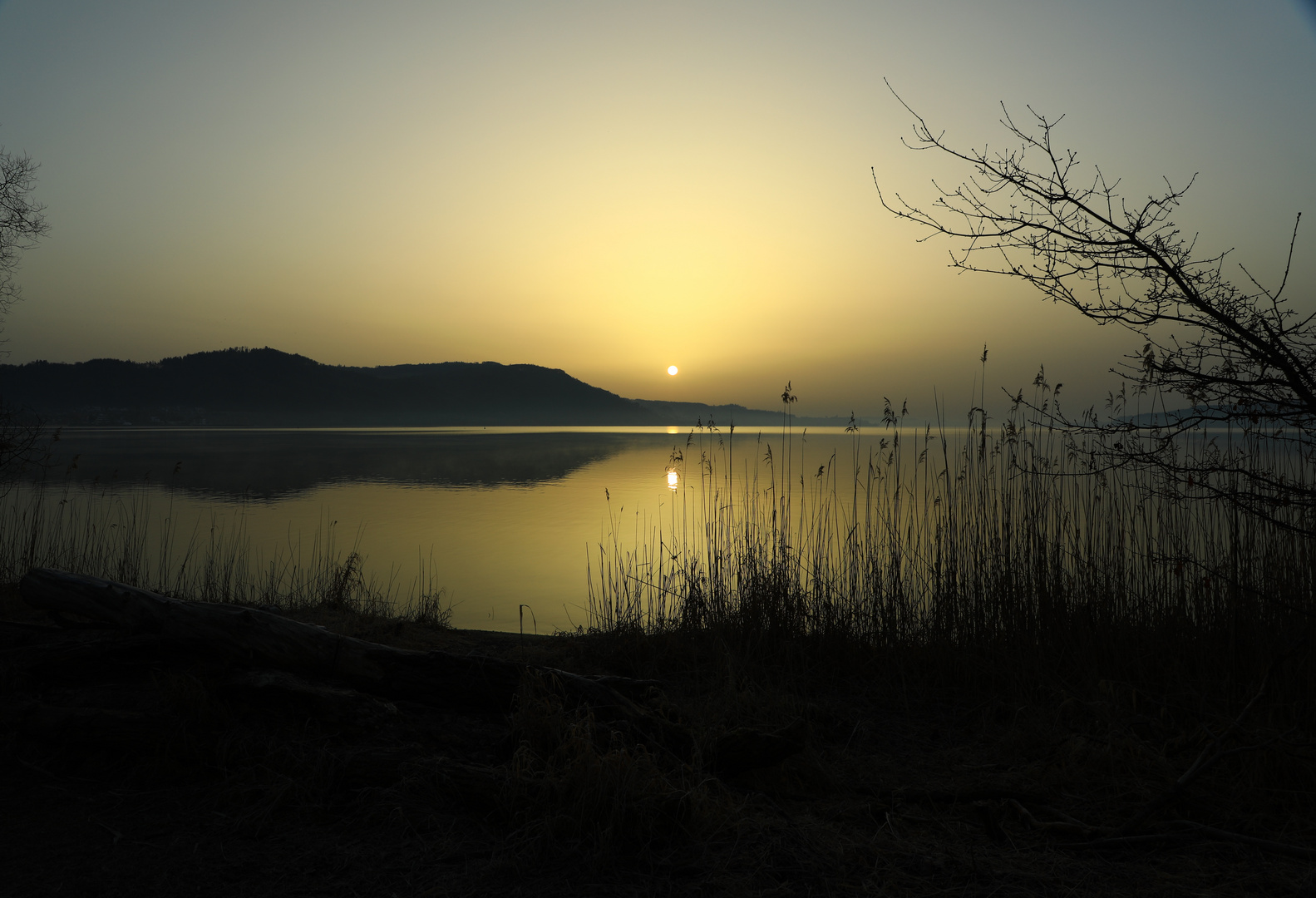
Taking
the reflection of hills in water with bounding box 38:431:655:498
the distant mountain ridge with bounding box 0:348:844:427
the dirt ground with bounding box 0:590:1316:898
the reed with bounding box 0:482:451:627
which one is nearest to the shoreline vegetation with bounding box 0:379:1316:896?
the dirt ground with bounding box 0:590:1316:898

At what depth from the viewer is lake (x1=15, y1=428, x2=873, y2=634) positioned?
984 cm

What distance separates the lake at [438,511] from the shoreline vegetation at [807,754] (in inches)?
99.3

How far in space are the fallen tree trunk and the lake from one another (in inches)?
111

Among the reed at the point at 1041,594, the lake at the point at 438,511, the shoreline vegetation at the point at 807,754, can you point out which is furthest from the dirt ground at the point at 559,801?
the lake at the point at 438,511

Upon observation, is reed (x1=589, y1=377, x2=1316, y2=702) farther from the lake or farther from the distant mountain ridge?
the distant mountain ridge

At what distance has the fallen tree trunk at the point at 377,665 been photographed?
3246 mm

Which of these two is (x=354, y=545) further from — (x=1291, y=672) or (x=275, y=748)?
(x=1291, y=672)

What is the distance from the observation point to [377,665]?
333 cm

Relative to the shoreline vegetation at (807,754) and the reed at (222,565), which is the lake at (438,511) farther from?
the shoreline vegetation at (807,754)

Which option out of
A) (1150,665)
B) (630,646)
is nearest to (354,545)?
(630,646)

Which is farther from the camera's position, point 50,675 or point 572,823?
point 50,675

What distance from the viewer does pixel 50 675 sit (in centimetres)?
334

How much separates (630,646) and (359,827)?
2.67 metres

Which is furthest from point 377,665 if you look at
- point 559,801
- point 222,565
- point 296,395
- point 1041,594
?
point 296,395
